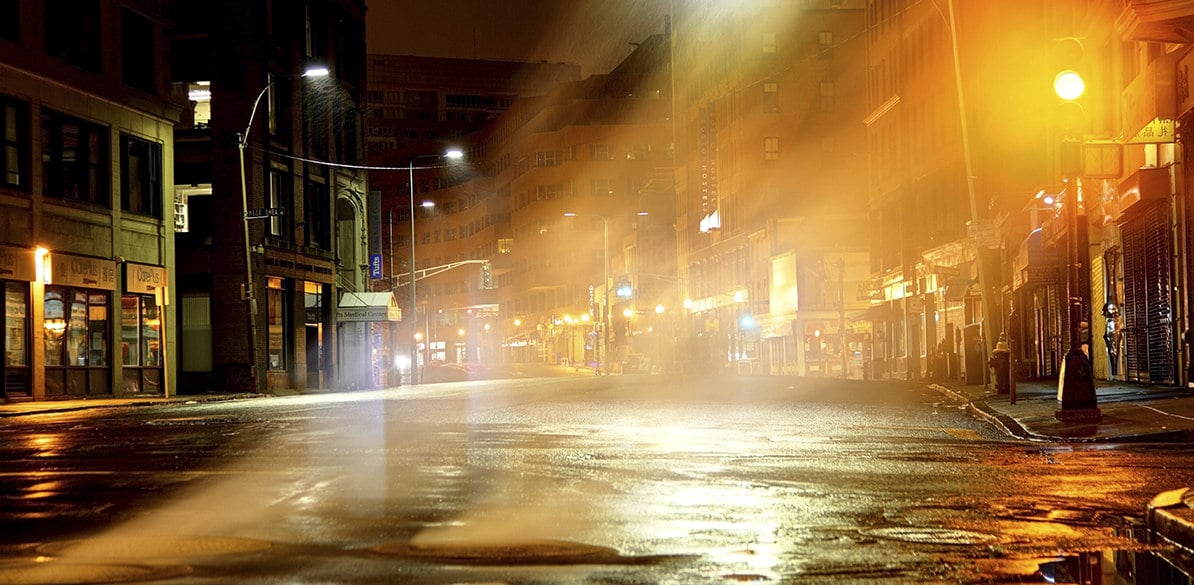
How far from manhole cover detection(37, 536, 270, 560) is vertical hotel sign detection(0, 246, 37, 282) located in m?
32.0

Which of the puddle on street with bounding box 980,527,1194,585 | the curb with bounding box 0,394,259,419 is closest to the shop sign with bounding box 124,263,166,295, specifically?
the curb with bounding box 0,394,259,419

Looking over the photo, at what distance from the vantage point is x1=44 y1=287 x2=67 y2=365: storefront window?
135 feet

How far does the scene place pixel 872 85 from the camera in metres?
72.5

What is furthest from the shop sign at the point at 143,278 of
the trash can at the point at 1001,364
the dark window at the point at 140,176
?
the trash can at the point at 1001,364

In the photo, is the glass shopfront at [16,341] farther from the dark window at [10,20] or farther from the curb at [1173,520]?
the curb at [1173,520]

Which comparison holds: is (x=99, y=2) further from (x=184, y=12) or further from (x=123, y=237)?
(x=184, y=12)

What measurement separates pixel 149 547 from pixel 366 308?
182 ft

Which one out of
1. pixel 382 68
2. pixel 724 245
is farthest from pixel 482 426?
pixel 382 68

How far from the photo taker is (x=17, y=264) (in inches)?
1538

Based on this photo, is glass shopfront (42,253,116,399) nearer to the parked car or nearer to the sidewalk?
the sidewalk

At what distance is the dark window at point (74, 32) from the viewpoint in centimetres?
4194

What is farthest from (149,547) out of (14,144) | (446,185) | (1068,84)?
(446,185)

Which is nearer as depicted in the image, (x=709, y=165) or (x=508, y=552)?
(x=508, y=552)

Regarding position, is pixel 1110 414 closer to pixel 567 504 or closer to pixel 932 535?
pixel 567 504
